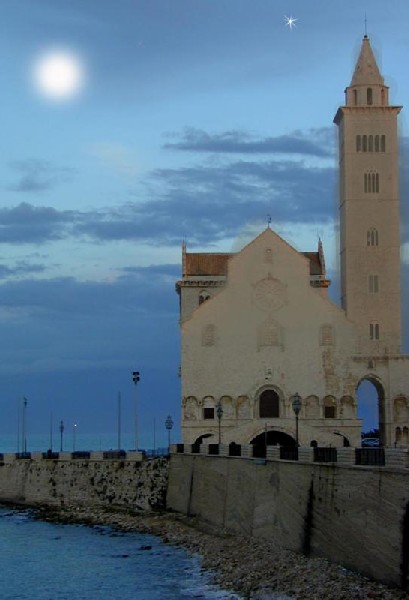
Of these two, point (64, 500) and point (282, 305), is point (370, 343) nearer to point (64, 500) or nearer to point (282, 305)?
point (282, 305)

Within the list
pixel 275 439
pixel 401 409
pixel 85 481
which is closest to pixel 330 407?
pixel 275 439

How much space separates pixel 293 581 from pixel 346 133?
5066cm

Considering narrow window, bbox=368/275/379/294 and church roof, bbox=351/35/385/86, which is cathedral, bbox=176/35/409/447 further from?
church roof, bbox=351/35/385/86

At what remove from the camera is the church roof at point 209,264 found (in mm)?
90125

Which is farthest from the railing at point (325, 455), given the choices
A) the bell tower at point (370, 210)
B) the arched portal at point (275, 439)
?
the bell tower at point (370, 210)

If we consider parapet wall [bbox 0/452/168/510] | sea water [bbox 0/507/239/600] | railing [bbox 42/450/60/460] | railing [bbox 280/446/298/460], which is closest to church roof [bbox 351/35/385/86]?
parapet wall [bbox 0/452/168/510]

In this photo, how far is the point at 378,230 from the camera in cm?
8312

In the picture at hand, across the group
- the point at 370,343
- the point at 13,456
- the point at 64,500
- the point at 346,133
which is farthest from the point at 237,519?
the point at 346,133

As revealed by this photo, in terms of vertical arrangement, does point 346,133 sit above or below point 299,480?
above

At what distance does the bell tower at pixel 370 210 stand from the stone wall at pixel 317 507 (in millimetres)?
24997

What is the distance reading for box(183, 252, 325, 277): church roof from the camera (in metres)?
90.1

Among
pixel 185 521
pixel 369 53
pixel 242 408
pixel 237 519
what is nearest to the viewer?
Result: pixel 237 519

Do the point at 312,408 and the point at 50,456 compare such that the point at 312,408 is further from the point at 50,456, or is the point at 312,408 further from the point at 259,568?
the point at 259,568

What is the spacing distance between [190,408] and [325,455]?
35.8 meters
